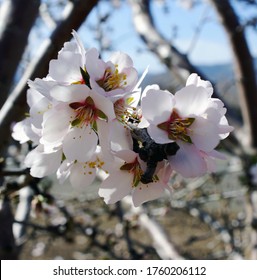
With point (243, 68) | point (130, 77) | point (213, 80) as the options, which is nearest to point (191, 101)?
point (130, 77)

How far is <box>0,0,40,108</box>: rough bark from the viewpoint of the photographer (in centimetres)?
141

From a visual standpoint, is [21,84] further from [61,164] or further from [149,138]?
[149,138]

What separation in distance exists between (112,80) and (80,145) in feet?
0.48

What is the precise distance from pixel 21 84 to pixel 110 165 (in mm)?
616

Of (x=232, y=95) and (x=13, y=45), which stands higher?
(x=13, y=45)

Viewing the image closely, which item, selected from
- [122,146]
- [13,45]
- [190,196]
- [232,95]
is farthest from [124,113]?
[232,95]

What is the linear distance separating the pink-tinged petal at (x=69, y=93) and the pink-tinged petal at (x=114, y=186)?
6.5 inches

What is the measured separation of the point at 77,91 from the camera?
0.74 metres

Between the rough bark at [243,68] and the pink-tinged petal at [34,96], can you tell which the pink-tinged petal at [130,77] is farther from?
the rough bark at [243,68]

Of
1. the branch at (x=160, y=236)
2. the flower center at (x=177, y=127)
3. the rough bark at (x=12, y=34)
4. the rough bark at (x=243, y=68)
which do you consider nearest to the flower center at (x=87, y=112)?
the flower center at (x=177, y=127)

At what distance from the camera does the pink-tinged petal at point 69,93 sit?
28.8 inches

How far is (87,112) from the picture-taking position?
2.55 ft

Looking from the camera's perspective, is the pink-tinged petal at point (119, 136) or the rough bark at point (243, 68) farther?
the rough bark at point (243, 68)

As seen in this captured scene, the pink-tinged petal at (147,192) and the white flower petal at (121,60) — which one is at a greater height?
the white flower petal at (121,60)
